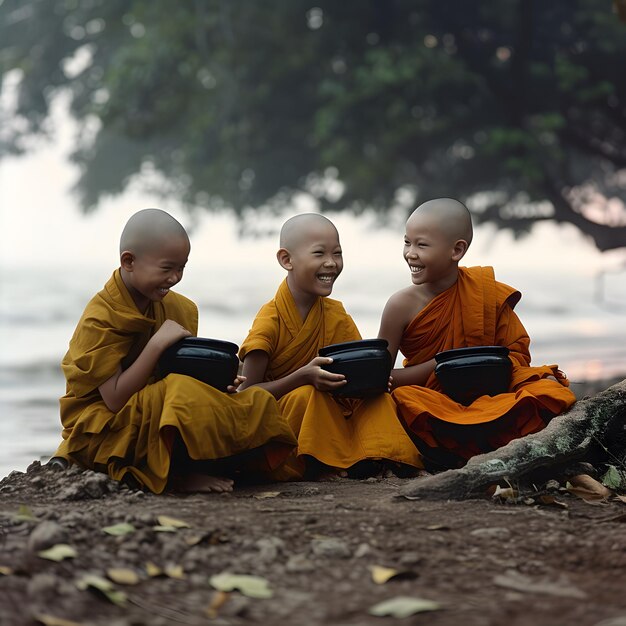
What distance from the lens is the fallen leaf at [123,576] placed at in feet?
10.5

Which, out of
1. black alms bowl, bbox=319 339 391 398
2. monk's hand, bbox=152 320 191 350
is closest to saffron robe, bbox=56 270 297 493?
monk's hand, bbox=152 320 191 350

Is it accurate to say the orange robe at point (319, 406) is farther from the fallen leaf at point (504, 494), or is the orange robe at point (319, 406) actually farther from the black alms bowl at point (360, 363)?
the fallen leaf at point (504, 494)

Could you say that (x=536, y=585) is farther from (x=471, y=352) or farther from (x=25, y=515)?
(x=471, y=352)

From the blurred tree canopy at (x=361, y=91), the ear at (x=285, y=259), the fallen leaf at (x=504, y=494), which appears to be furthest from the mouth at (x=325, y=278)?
the blurred tree canopy at (x=361, y=91)

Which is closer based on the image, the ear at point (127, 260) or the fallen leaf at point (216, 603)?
the fallen leaf at point (216, 603)

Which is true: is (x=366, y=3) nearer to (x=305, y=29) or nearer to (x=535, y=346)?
(x=305, y=29)

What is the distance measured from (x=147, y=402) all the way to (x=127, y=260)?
670mm

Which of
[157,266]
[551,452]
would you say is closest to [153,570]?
[157,266]

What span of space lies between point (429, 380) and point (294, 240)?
3.48ft

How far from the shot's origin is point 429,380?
5438 millimetres

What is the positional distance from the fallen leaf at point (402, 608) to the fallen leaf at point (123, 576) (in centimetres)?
78

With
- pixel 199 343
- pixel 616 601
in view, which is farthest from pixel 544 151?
pixel 616 601

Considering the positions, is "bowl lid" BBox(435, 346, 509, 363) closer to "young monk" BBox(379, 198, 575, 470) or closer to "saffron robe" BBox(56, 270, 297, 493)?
"young monk" BBox(379, 198, 575, 470)

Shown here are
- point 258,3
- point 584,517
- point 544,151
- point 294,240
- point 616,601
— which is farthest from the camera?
point 258,3
